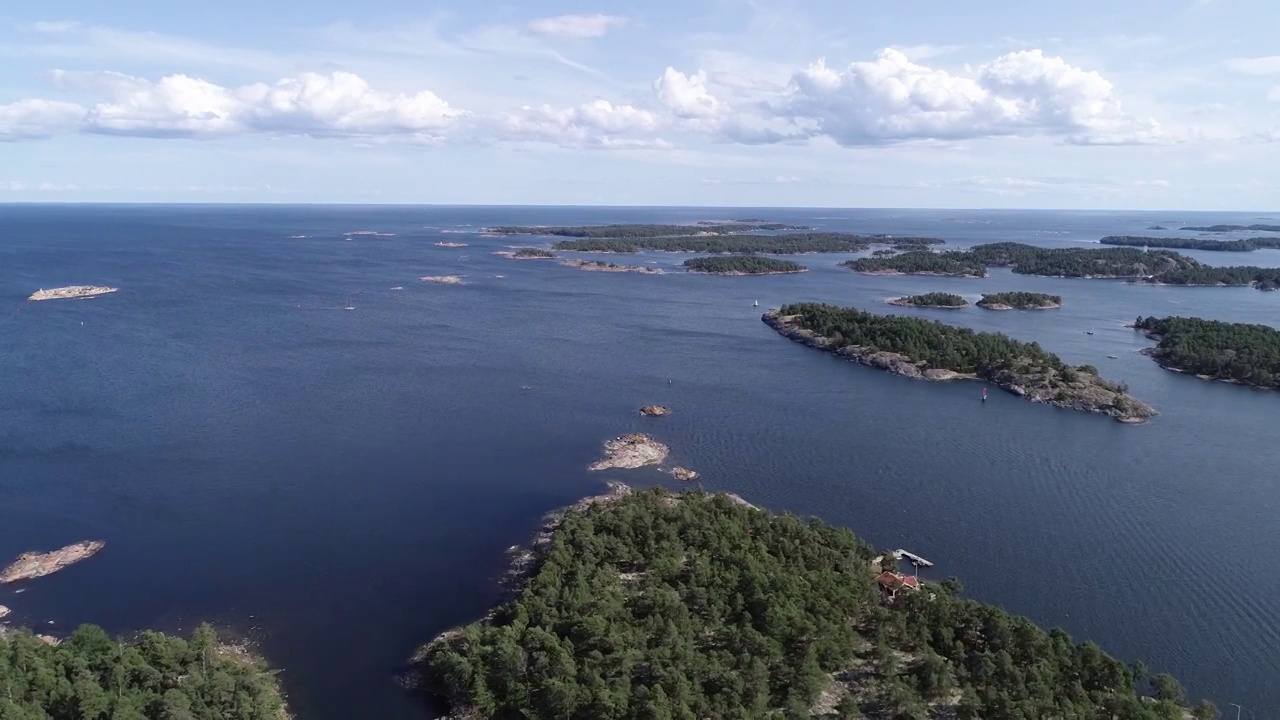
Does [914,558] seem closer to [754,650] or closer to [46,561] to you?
[754,650]

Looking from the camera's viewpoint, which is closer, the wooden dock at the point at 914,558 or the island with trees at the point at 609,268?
the wooden dock at the point at 914,558

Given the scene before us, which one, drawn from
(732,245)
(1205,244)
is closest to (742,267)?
(732,245)

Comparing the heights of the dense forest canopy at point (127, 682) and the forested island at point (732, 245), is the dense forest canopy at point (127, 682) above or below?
below

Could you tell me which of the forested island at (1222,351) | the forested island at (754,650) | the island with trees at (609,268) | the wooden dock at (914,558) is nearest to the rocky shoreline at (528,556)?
the forested island at (754,650)

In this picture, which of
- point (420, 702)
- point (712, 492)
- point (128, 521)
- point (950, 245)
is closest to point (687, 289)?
point (712, 492)

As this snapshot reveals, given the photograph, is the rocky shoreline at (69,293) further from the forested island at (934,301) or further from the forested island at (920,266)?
the forested island at (920,266)

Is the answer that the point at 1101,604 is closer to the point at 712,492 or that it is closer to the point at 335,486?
the point at 712,492

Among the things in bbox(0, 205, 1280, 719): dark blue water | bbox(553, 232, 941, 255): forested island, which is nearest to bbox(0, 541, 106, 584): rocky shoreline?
bbox(0, 205, 1280, 719): dark blue water
